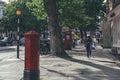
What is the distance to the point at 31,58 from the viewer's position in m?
13.1

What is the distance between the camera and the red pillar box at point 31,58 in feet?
43.0

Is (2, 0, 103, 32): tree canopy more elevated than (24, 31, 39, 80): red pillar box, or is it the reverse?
(2, 0, 103, 32): tree canopy

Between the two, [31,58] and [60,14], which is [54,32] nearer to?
[31,58]

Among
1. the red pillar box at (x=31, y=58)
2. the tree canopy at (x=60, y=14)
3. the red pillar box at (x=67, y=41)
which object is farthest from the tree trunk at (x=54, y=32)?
the red pillar box at (x=67, y=41)

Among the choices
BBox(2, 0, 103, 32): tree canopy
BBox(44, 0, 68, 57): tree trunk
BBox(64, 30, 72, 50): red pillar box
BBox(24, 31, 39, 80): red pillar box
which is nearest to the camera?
BBox(24, 31, 39, 80): red pillar box

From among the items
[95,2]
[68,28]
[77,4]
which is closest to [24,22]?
[95,2]

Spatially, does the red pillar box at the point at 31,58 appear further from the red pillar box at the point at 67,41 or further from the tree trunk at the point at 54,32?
the red pillar box at the point at 67,41

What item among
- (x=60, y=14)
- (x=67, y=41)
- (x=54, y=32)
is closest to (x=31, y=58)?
(x=54, y=32)

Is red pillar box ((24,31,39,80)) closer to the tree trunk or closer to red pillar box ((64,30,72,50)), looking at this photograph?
the tree trunk

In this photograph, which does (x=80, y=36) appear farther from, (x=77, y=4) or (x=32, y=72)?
(x=32, y=72)

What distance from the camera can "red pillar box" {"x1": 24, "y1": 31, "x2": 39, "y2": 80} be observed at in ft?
43.0

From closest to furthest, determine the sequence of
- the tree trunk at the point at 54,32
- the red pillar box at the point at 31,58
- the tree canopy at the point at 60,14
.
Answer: the red pillar box at the point at 31,58, the tree trunk at the point at 54,32, the tree canopy at the point at 60,14

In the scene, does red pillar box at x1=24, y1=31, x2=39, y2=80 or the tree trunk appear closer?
red pillar box at x1=24, y1=31, x2=39, y2=80

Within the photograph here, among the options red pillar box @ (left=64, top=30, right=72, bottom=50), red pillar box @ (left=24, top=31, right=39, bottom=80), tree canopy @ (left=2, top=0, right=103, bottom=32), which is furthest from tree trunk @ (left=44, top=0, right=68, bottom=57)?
red pillar box @ (left=64, top=30, right=72, bottom=50)
